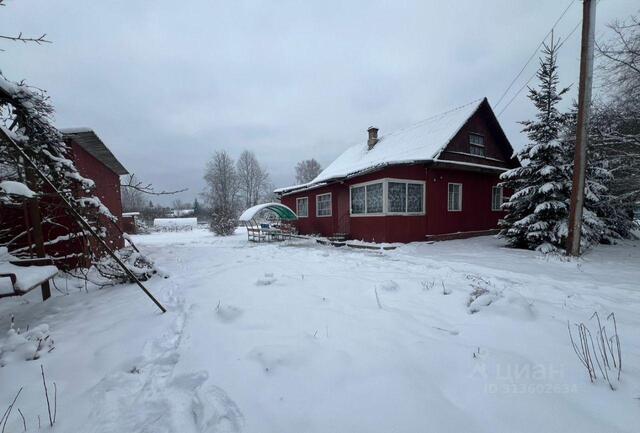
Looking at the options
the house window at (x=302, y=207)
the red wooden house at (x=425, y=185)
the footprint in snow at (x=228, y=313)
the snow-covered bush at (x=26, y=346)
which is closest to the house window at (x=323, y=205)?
the red wooden house at (x=425, y=185)

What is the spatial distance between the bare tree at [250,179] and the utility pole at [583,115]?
36.5 m

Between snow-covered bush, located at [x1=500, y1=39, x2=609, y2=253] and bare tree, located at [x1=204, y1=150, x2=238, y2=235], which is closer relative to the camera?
snow-covered bush, located at [x1=500, y1=39, x2=609, y2=253]

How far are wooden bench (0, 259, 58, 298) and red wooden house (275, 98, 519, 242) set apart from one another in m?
8.66

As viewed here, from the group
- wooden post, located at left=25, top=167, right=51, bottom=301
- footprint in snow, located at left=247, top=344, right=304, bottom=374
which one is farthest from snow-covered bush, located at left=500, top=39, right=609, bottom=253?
wooden post, located at left=25, top=167, right=51, bottom=301

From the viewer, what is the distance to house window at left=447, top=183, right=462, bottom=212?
11.5 m

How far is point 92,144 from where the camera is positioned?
671cm

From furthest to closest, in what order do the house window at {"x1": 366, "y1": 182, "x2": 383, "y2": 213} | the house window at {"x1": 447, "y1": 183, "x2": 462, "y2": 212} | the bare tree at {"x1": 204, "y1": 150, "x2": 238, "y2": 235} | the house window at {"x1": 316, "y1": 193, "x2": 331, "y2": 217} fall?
the bare tree at {"x1": 204, "y1": 150, "x2": 238, "y2": 235}, the house window at {"x1": 316, "y1": 193, "x2": 331, "y2": 217}, the house window at {"x1": 447, "y1": 183, "x2": 462, "y2": 212}, the house window at {"x1": 366, "y1": 182, "x2": 383, "y2": 213}

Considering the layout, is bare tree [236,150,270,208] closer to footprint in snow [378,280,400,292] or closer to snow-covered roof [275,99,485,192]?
snow-covered roof [275,99,485,192]

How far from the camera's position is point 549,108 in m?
8.38

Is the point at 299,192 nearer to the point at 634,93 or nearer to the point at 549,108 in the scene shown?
the point at 549,108

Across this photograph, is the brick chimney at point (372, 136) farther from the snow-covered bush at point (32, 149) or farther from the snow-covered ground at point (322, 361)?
the snow-covered bush at point (32, 149)

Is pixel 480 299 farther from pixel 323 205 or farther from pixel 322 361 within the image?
pixel 323 205

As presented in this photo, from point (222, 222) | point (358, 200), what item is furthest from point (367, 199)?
point (222, 222)

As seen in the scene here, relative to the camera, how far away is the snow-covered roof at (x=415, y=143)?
10.6m
